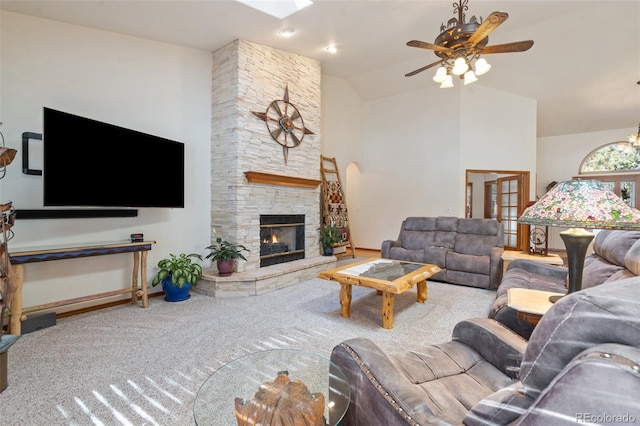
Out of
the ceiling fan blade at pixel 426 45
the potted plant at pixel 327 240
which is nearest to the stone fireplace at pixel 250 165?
the potted plant at pixel 327 240

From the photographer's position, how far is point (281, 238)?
16.4ft

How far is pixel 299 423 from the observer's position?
978 mm

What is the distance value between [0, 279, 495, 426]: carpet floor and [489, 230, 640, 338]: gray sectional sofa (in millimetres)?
623

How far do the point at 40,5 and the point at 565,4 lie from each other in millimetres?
6282

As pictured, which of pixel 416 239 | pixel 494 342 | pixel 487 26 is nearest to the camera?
pixel 494 342

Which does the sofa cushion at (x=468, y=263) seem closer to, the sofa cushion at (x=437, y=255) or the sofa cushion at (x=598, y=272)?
the sofa cushion at (x=437, y=255)

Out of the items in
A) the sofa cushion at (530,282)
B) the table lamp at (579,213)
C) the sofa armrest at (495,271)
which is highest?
the table lamp at (579,213)

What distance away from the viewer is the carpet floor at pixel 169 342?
1.74 meters

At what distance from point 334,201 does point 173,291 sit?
392 centimetres

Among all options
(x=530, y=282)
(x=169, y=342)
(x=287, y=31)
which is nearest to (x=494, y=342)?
(x=530, y=282)

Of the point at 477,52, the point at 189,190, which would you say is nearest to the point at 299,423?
the point at 477,52

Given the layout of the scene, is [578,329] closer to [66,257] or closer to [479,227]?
[66,257]

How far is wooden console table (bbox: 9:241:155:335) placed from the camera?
2418 millimetres

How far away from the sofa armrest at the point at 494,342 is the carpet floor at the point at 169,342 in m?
0.94
